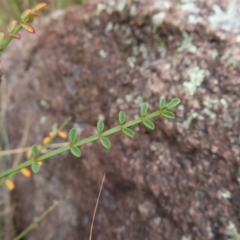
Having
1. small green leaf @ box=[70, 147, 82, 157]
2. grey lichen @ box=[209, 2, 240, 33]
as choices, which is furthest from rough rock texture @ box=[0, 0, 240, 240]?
small green leaf @ box=[70, 147, 82, 157]

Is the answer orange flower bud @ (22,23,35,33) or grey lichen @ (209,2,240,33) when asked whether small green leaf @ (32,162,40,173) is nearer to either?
orange flower bud @ (22,23,35,33)

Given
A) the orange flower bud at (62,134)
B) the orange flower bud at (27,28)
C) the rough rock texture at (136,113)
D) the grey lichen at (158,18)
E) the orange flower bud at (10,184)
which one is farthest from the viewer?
the orange flower bud at (10,184)

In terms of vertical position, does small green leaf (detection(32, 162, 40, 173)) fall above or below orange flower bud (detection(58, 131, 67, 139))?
above

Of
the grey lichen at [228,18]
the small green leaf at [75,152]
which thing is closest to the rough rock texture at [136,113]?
the grey lichen at [228,18]

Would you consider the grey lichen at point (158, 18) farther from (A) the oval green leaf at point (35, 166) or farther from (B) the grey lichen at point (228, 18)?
(A) the oval green leaf at point (35, 166)

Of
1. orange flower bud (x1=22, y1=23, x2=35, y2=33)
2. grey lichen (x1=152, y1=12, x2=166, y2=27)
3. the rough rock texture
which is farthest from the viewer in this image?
grey lichen (x1=152, y1=12, x2=166, y2=27)

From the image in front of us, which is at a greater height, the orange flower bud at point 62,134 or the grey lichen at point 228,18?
the grey lichen at point 228,18

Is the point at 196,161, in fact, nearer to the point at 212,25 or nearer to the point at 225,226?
the point at 225,226

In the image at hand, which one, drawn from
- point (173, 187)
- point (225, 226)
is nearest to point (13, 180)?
point (173, 187)

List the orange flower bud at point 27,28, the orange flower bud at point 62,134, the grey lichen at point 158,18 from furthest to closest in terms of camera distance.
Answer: the orange flower bud at point 62,134, the grey lichen at point 158,18, the orange flower bud at point 27,28
